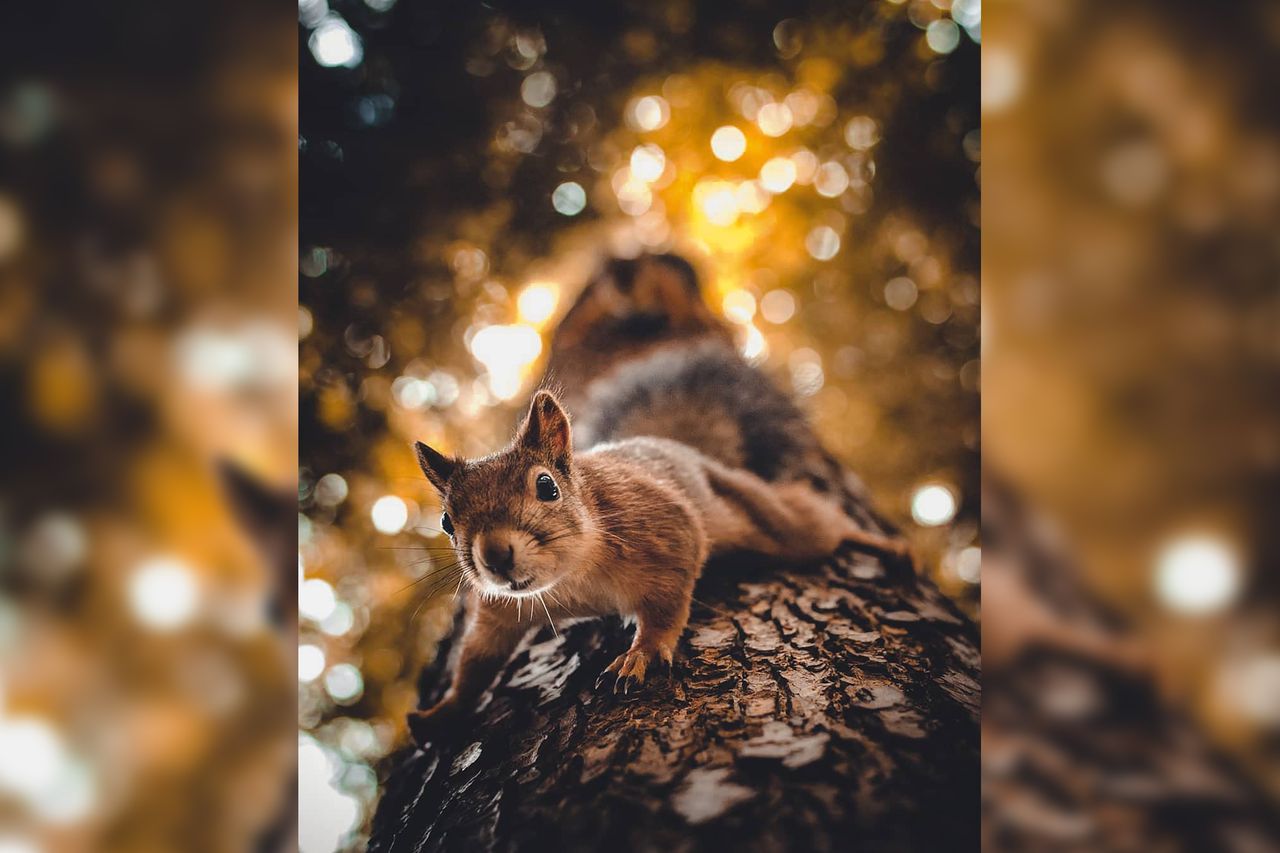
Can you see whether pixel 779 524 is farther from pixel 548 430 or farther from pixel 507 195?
pixel 507 195

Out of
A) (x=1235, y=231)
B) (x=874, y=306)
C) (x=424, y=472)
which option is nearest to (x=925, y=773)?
(x=1235, y=231)

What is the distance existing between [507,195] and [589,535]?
88 cm

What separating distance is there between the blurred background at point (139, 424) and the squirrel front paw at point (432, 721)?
0.37m

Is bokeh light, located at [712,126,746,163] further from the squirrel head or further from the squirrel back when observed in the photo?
the squirrel head

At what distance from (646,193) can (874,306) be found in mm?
784

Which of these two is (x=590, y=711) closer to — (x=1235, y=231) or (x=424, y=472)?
(x=424, y=472)

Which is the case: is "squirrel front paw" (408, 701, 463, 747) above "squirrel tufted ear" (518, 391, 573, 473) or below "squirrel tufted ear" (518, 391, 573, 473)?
below

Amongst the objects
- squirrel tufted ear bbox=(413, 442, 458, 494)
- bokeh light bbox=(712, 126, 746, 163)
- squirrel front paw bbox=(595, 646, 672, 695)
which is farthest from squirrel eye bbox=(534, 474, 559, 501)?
bokeh light bbox=(712, 126, 746, 163)

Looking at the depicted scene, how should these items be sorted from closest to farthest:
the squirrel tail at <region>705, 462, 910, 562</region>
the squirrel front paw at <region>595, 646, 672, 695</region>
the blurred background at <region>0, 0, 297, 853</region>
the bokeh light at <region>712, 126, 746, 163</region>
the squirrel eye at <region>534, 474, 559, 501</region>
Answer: the blurred background at <region>0, 0, 297, 853</region>
the squirrel front paw at <region>595, 646, 672, 695</region>
the squirrel eye at <region>534, 474, 559, 501</region>
the squirrel tail at <region>705, 462, 910, 562</region>
the bokeh light at <region>712, 126, 746, 163</region>

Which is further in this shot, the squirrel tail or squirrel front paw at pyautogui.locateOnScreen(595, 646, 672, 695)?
the squirrel tail

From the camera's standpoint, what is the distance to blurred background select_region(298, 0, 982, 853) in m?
1.27

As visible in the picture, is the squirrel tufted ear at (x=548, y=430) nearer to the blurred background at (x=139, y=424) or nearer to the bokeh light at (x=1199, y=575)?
the blurred background at (x=139, y=424)

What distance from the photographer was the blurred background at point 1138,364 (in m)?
0.50

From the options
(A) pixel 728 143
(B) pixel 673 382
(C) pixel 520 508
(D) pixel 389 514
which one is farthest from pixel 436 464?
(A) pixel 728 143
